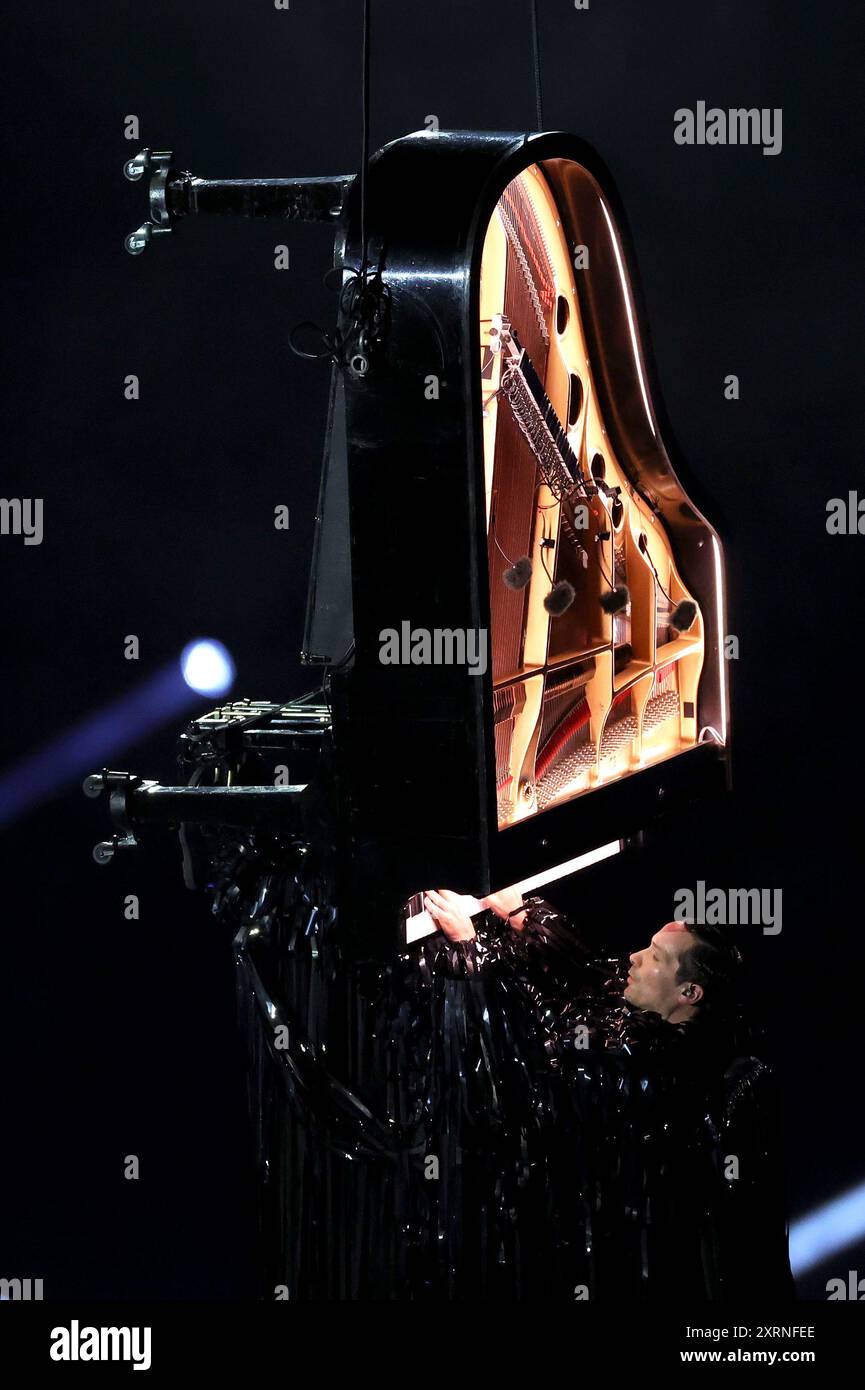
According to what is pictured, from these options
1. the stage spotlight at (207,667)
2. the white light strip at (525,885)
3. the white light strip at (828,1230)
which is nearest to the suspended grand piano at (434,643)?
the white light strip at (525,885)

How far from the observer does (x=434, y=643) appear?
282cm

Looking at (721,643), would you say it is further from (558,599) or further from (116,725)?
(116,725)

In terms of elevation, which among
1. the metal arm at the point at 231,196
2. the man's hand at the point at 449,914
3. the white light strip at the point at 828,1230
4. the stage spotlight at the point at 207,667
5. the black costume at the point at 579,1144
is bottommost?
the white light strip at the point at 828,1230

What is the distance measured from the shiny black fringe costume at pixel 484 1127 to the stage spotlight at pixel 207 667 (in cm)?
170

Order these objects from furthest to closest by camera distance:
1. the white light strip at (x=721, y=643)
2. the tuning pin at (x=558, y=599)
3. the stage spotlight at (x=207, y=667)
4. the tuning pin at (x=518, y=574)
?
the stage spotlight at (x=207, y=667) < the white light strip at (x=721, y=643) < the tuning pin at (x=558, y=599) < the tuning pin at (x=518, y=574)

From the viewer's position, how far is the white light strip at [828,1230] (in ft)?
17.5

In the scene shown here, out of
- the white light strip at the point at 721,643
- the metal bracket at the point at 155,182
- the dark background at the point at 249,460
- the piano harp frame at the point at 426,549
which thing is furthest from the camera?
the dark background at the point at 249,460

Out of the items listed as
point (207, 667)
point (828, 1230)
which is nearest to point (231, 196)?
point (207, 667)

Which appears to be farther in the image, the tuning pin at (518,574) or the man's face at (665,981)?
the man's face at (665,981)

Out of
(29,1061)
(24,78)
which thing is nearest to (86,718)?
(29,1061)

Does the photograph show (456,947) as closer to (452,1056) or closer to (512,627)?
(452,1056)

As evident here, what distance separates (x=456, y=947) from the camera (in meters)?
3.60

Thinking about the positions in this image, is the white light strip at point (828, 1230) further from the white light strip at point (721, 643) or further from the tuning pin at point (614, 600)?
the tuning pin at point (614, 600)
